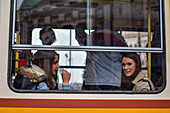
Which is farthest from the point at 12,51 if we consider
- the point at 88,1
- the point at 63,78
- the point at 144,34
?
the point at 144,34

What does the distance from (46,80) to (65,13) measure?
761mm

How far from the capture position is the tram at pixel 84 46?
2.29m

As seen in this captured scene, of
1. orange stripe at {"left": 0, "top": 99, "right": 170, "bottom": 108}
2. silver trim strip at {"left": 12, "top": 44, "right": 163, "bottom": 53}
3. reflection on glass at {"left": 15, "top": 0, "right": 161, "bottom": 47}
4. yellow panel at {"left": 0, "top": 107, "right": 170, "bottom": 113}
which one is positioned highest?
reflection on glass at {"left": 15, "top": 0, "right": 161, "bottom": 47}

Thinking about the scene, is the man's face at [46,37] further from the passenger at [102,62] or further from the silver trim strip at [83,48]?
the passenger at [102,62]

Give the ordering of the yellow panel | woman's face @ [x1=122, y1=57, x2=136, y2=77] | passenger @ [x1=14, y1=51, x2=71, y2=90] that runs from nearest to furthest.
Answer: the yellow panel
passenger @ [x1=14, y1=51, x2=71, y2=90]
woman's face @ [x1=122, y1=57, x2=136, y2=77]

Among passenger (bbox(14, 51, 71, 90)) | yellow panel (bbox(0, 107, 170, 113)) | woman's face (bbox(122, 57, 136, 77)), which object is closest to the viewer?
yellow panel (bbox(0, 107, 170, 113))

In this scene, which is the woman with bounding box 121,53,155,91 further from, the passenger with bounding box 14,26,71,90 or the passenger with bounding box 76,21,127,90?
the passenger with bounding box 14,26,71,90

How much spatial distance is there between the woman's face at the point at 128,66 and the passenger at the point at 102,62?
5 cm

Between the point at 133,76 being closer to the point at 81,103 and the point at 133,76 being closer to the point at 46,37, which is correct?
the point at 81,103

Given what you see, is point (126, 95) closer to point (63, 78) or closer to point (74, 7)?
point (63, 78)

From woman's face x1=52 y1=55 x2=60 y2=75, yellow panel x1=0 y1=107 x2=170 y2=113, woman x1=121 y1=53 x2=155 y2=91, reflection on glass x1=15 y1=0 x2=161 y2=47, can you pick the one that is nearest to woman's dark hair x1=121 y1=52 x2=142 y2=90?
woman x1=121 y1=53 x2=155 y2=91

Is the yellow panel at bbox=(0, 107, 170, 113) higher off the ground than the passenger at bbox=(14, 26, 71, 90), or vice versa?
the passenger at bbox=(14, 26, 71, 90)

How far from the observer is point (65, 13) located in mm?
2584

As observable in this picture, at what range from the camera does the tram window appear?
2375mm
